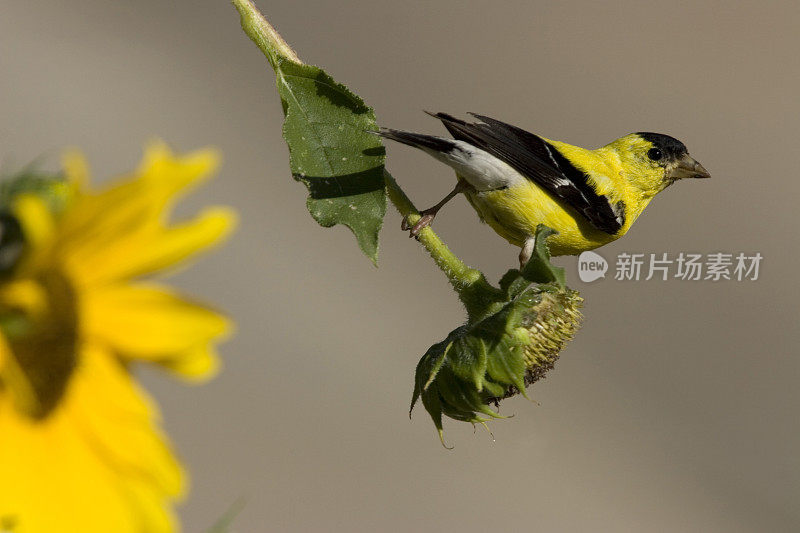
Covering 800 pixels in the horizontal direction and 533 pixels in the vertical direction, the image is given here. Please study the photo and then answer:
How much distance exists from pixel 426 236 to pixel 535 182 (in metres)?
0.51

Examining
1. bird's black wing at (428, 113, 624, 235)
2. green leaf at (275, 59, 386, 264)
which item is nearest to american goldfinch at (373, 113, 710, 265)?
bird's black wing at (428, 113, 624, 235)

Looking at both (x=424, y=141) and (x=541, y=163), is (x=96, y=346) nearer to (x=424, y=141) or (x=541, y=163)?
(x=424, y=141)

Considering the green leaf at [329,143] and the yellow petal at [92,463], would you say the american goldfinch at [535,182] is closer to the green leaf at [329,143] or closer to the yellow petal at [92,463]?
the green leaf at [329,143]

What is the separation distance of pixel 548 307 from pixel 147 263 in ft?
1.58

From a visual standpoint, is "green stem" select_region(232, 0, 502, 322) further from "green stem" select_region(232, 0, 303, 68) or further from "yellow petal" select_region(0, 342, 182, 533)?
"yellow petal" select_region(0, 342, 182, 533)

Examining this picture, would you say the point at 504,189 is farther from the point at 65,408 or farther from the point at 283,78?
the point at 65,408

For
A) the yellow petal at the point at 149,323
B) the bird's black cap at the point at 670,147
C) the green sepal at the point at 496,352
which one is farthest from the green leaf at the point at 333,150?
the bird's black cap at the point at 670,147

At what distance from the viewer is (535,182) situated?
41.8 inches

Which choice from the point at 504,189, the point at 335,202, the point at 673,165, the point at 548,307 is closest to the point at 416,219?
the point at 335,202

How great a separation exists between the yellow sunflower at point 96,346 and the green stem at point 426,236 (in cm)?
28

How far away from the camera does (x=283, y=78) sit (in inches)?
20.1

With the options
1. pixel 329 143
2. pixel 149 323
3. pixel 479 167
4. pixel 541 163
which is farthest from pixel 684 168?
pixel 149 323

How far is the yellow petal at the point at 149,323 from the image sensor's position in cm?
22

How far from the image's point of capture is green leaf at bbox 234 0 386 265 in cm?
50
